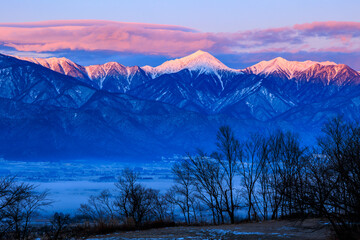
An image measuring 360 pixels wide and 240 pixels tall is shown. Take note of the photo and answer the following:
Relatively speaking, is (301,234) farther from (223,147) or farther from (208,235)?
(223,147)

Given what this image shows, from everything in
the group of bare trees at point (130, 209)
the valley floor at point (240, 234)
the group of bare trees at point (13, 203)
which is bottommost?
the valley floor at point (240, 234)

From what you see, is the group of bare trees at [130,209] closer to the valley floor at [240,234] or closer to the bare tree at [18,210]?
the valley floor at [240,234]

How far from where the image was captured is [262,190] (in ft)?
209

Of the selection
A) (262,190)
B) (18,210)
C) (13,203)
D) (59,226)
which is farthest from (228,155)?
(59,226)

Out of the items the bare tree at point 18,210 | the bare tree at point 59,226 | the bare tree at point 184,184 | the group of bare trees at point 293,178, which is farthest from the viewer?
the bare tree at point 184,184

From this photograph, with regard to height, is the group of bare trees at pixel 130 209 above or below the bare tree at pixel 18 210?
above

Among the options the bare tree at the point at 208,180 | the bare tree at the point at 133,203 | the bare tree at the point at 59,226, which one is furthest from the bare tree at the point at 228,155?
the bare tree at the point at 59,226

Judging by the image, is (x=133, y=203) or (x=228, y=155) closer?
(x=228, y=155)

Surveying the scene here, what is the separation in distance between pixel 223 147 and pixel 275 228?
75.1ft

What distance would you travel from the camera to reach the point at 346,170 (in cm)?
2195

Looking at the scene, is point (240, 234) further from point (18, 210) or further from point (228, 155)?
point (228, 155)

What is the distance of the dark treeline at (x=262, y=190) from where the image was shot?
69.8 feet

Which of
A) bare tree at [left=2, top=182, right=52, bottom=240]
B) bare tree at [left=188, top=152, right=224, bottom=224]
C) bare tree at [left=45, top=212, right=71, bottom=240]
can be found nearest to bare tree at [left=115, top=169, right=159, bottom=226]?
bare tree at [left=188, top=152, right=224, bottom=224]

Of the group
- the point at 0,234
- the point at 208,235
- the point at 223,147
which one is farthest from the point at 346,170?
the point at 223,147
